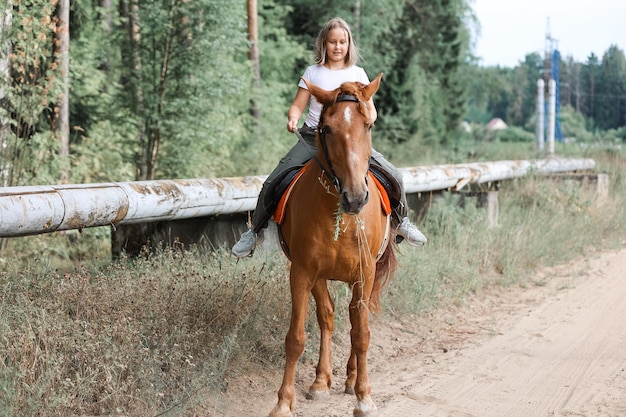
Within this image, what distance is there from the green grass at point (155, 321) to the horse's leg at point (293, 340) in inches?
16.7

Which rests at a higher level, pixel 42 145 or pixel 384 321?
pixel 42 145

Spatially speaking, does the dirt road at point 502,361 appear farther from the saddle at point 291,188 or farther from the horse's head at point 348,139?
the horse's head at point 348,139

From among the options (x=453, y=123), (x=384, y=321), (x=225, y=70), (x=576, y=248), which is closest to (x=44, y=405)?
(x=384, y=321)

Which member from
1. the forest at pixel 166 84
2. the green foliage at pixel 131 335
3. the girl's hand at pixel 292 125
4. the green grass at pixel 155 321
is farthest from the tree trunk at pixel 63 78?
the girl's hand at pixel 292 125

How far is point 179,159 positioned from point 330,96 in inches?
410

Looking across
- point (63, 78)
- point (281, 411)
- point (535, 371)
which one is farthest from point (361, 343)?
point (63, 78)

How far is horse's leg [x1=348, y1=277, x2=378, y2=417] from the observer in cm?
502

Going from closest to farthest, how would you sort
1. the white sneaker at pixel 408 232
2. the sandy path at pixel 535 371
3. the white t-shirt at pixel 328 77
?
1. the sandy path at pixel 535 371
2. the white t-shirt at pixel 328 77
3. the white sneaker at pixel 408 232

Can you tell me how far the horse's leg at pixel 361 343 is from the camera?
5.02 m

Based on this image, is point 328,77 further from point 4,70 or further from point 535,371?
point 4,70

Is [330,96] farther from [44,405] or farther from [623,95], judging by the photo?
[623,95]

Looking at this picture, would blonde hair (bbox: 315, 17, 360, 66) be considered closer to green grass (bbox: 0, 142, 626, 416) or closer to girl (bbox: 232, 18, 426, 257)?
girl (bbox: 232, 18, 426, 257)

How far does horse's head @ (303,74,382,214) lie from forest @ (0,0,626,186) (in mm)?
5015

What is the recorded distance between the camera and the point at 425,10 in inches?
1291
